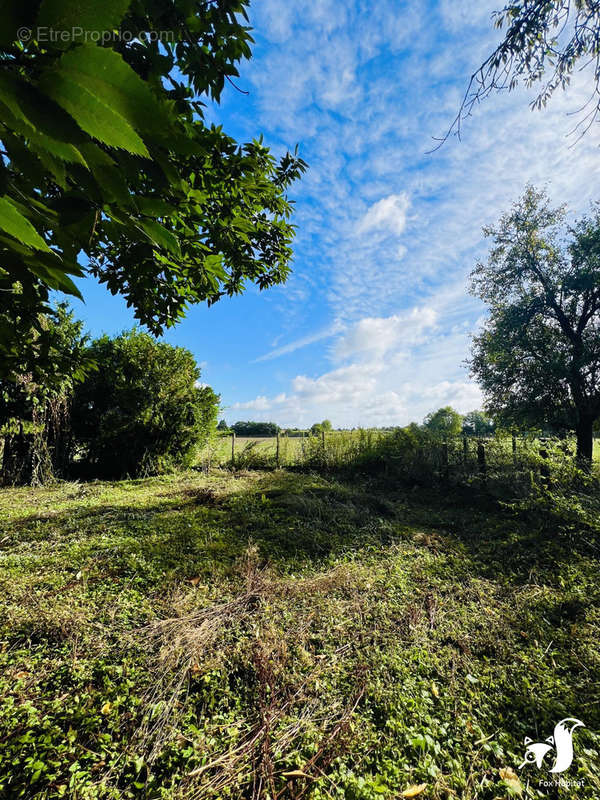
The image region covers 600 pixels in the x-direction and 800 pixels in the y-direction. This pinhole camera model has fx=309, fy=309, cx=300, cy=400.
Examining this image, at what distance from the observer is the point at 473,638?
2.55 meters

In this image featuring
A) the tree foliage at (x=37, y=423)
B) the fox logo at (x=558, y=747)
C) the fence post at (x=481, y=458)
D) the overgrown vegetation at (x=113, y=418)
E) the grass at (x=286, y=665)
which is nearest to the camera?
the grass at (x=286, y=665)

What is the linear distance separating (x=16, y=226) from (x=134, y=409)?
400 inches

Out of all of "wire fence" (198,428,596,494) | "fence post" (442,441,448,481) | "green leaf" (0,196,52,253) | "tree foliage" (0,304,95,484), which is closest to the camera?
"green leaf" (0,196,52,253)

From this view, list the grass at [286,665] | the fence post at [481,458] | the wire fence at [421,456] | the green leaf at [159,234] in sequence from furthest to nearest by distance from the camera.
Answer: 1. the fence post at [481,458]
2. the wire fence at [421,456]
3. the grass at [286,665]
4. the green leaf at [159,234]

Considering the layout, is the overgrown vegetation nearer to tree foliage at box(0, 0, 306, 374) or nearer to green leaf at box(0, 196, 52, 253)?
tree foliage at box(0, 0, 306, 374)

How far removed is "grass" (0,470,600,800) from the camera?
1.51m

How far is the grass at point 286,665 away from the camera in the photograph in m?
1.51

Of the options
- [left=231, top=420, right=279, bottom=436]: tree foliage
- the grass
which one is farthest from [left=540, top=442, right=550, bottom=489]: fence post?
[left=231, top=420, right=279, bottom=436]: tree foliage

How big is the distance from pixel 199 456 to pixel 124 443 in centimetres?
274

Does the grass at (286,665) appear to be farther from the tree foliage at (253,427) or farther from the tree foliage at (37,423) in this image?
the tree foliage at (253,427)

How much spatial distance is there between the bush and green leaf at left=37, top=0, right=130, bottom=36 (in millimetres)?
10119

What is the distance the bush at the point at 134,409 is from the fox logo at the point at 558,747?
9880mm

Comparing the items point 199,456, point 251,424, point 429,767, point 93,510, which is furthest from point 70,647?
point 251,424

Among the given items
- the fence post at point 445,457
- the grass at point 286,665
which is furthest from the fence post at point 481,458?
the grass at point 286,665
